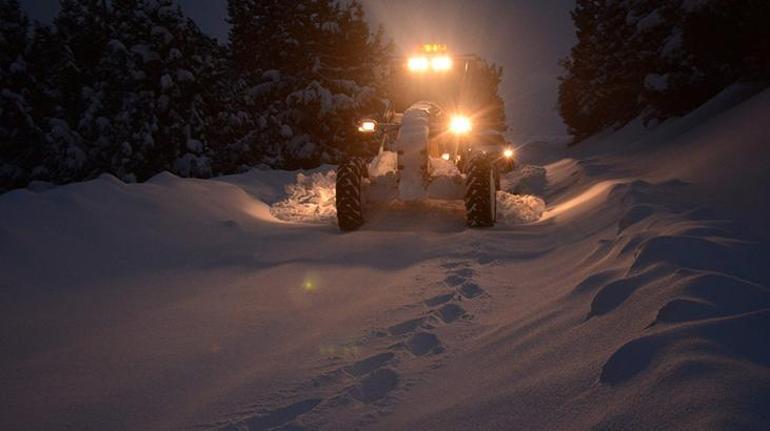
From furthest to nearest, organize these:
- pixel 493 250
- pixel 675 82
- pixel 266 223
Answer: pixel 675 82, pixel 266 223, pixel 493 250

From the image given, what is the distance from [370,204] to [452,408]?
653cm

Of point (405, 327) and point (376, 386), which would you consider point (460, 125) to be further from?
point (376, 386)

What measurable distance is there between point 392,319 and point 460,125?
6.02 metres

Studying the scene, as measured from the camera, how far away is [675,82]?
56.0ft

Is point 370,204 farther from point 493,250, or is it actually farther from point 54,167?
point 54,167

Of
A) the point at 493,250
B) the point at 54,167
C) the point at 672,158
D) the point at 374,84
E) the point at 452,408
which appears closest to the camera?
the point at 452,408

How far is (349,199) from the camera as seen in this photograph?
7508 mm

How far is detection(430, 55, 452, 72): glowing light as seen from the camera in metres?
9.71

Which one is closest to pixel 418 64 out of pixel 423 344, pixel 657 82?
pixel 423 344

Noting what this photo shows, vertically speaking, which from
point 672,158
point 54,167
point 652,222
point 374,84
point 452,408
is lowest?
point 452,408

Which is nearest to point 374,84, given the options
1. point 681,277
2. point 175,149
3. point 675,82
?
point 175,149

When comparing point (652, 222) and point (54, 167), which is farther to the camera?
point (54, 167)

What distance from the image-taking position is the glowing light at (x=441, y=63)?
31.9 feet

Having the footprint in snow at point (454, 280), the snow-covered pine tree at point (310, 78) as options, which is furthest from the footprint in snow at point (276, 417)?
the snow-covered pine tree at point (310, 78)
